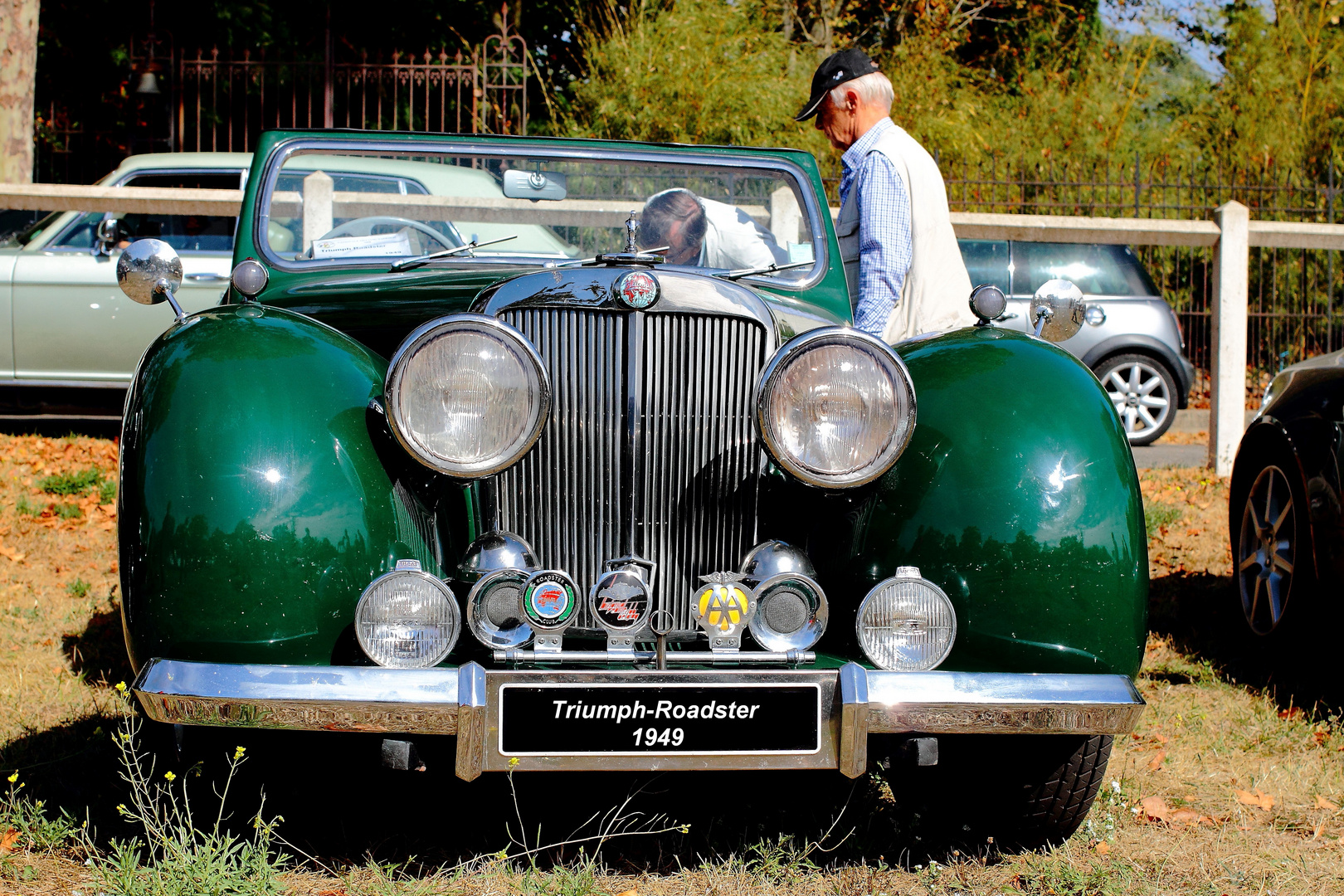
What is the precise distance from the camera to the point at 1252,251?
12297 mm

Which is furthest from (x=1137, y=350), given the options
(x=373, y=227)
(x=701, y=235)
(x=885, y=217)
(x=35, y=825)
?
(x=35, y=825)

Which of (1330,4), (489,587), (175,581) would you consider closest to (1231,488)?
(489,587)

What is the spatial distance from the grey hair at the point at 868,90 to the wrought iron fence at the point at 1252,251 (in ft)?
24.4

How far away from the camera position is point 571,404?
8.60ft

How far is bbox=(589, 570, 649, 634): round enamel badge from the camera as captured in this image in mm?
2322

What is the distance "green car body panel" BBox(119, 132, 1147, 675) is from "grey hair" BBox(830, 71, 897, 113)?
1.55 m

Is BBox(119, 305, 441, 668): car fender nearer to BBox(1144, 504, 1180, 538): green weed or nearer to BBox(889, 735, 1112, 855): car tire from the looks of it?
BBox(889, 735, 1112, 855): car tire

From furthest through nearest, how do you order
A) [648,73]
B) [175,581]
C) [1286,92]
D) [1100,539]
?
[1286,92], [648,73], [1100,539], [175,581]

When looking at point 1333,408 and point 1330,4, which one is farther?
point 1330,4

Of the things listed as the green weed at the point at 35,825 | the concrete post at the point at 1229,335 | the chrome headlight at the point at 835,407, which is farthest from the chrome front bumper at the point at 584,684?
the concrete post at the point at 1229,335

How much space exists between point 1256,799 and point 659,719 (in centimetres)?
187

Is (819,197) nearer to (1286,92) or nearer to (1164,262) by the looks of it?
(1164,262)

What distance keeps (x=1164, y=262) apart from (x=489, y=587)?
11.3 metres

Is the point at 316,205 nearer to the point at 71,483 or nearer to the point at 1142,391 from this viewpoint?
the point at 71,483
